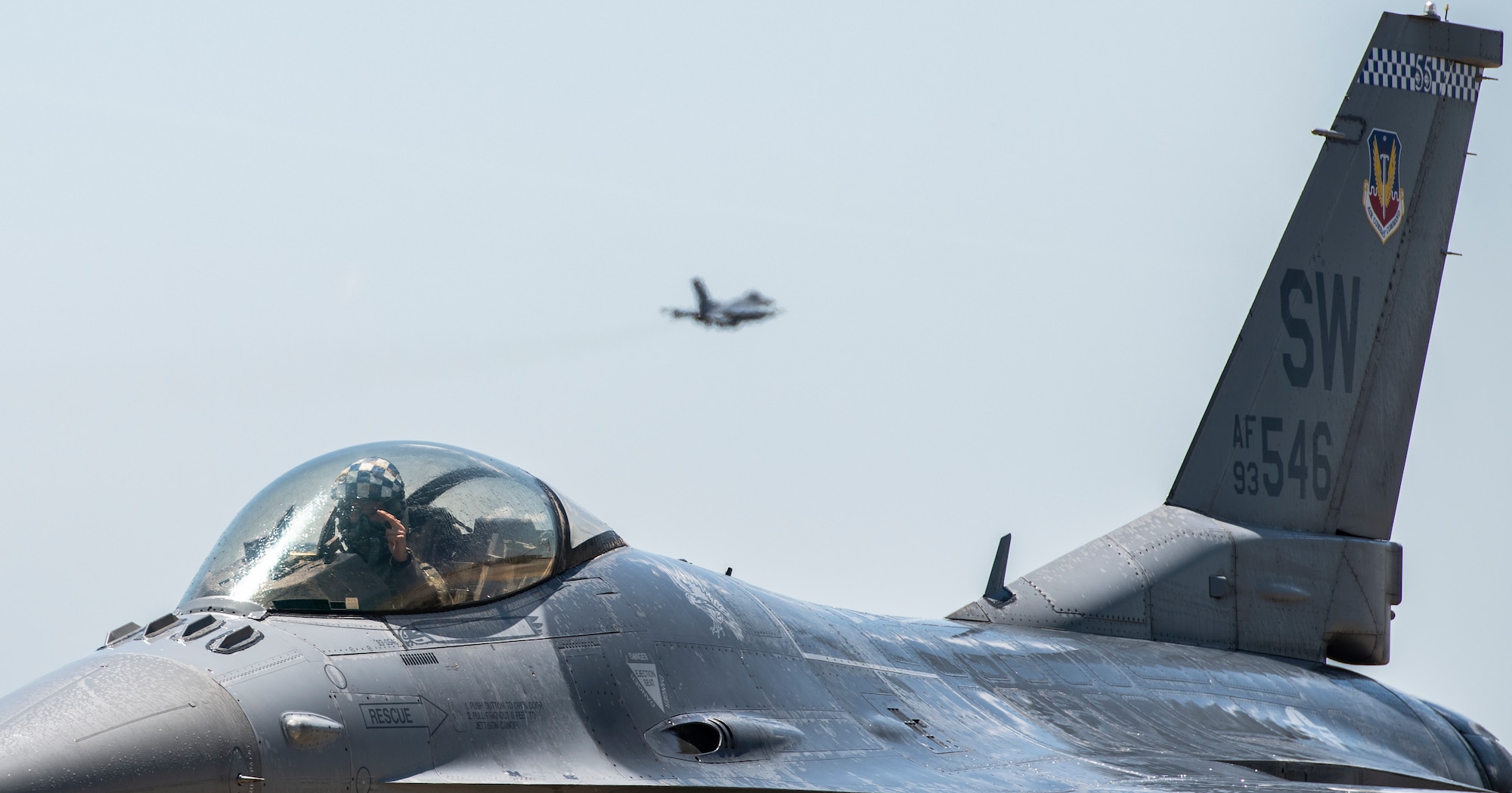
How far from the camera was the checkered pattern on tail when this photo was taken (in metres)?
13.4

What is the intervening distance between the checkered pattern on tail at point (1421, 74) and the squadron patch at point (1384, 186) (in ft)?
1.75

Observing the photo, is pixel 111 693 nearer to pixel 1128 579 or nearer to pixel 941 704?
pixel 941 704

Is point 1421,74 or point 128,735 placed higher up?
point 1421,74

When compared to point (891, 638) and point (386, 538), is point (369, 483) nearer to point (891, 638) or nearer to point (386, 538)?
point (386, 538)

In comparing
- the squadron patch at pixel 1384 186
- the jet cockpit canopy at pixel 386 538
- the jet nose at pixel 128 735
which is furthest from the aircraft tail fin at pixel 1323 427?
the jet nose at pixel 128 735

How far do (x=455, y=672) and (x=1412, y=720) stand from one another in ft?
28.3

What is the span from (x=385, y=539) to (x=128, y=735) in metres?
1.53

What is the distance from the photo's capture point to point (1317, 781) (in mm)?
9984

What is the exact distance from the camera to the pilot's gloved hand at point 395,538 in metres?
6.48

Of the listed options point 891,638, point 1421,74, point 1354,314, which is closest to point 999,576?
point 891,638

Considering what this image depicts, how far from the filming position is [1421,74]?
44.4ft

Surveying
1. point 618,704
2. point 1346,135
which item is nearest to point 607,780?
point 618,704

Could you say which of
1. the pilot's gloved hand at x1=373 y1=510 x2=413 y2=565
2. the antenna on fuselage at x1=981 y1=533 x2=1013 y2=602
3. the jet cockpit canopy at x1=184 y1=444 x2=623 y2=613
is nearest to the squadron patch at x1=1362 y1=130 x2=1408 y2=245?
the antenna on fuselage at x1=981 y1=533 x2=1013 y2=602

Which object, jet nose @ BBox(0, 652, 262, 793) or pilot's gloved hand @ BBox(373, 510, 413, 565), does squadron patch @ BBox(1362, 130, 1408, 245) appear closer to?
pilot's gloved hand @ BBox(373, 510, 413, 565)
